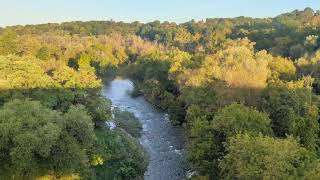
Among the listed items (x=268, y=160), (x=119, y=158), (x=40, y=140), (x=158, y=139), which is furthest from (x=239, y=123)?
(x=158, y=139)

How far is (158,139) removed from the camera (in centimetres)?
5734

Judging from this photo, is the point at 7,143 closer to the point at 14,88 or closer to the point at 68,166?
the point at 68,166

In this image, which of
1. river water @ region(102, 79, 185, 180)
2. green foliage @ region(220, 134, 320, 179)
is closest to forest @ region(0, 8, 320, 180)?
green foliage @ region(220, 134, 320, 179)

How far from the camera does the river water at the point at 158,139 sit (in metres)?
45.6

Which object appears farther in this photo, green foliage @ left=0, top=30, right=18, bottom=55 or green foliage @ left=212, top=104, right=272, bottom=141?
green foliage @ left=0, top=30, right=18, bottom=55

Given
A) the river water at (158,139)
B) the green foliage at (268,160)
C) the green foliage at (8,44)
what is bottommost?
the river water at (158,139)

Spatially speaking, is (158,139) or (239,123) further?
(158,139)

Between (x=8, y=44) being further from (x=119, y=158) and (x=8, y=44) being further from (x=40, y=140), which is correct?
(x=40, y=140)

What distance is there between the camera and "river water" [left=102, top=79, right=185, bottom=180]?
45594 millimetres

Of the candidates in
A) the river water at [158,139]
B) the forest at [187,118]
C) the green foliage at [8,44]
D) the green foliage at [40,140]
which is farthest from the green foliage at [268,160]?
the green foliage at [8,44]

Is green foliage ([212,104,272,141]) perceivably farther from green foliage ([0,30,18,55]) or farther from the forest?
green foliage ([0,30,18,55])

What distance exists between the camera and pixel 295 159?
30.8 meters

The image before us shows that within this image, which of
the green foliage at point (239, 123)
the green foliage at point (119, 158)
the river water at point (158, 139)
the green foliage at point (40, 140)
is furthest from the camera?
the river water at point (158, 139)

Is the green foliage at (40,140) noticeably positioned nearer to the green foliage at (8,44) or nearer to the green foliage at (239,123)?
the green foliage at (239,123)
